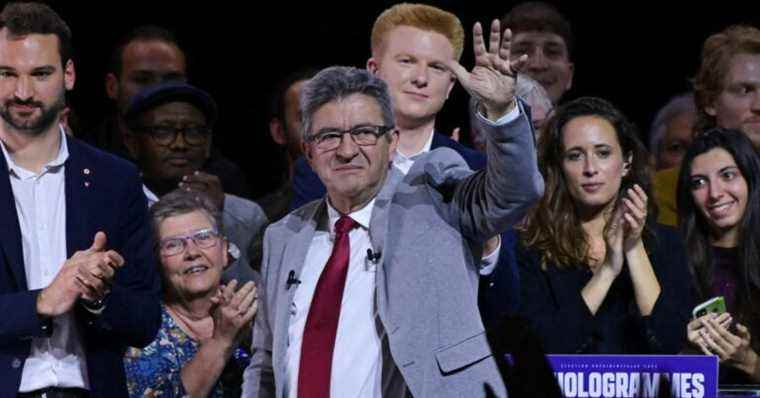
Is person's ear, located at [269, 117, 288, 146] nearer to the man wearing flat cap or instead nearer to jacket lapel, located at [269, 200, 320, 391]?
the man wearing flat cap

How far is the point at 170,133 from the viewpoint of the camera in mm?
5430

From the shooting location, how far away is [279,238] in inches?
146

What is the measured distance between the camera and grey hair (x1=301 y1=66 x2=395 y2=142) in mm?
3508

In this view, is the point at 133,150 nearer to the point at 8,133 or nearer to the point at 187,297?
the point at 187,297

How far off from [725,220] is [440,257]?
1.88 m

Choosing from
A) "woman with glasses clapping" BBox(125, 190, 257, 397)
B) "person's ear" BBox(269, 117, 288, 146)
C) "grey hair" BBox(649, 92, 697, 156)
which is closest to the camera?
"woman with glasses clapping" BBox(125, 190, 257, 397)

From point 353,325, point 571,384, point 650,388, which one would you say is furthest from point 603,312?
point 650,388

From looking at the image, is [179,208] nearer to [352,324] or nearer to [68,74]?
[68,74]

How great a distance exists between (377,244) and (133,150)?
2382mm

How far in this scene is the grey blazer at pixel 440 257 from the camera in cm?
313

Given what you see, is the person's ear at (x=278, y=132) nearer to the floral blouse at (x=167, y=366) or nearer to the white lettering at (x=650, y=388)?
the floral blouse at (x=167, y=366)

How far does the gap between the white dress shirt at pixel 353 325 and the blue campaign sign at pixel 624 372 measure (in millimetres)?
488

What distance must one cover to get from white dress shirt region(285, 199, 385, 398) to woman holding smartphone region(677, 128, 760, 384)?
5.34ft

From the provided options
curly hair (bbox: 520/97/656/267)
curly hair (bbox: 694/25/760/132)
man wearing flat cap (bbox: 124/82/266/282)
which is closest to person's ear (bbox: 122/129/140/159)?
man wearing flat cap (bbox: 124/82/266/282)
